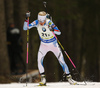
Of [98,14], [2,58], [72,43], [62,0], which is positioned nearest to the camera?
[2,58]

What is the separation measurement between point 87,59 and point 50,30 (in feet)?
51.9

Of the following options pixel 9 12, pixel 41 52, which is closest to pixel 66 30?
pixel 9 12

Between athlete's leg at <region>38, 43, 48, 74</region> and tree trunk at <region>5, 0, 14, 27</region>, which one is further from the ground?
athlete's leg at <region>38, 43, 48, 74</region>

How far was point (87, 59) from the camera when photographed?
2519cm

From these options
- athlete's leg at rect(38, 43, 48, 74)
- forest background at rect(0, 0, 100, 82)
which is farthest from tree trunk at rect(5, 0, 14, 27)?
athlete's leg at rect(38, 43, 48, 74)

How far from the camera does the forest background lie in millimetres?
17645

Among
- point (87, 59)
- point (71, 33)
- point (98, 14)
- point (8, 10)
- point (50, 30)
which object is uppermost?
point (50, 30)

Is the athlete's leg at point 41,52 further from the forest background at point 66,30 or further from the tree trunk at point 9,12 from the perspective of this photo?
the tree trunk at point 9,12

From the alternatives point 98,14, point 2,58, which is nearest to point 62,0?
point 98,14

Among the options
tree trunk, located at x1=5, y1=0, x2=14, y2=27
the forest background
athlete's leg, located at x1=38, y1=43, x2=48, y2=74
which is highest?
athlete's leg, located at x1=38, y1=43, x2=48, y2=74

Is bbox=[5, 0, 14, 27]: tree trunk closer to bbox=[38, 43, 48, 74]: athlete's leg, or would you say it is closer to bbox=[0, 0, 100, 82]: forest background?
bbox=[0, 0, 100, 82]: forest background

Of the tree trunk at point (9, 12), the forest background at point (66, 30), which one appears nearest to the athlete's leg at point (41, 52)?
the forest background at point (66, 30)

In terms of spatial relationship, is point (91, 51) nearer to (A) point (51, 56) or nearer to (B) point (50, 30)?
(A) point (51, 56)

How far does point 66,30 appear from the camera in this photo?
2455cm
